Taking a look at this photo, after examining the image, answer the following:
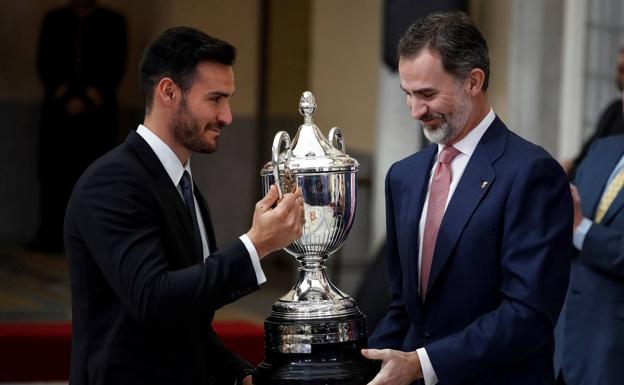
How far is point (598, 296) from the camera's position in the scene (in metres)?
4.85

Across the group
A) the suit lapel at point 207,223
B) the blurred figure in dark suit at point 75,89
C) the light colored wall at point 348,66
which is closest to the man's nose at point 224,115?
the suit lapel at point 207,223

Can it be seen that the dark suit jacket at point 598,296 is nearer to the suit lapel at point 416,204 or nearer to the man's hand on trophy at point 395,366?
the suit lapel at point 416,204

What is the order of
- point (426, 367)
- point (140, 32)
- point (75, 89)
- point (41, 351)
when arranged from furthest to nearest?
point (140, 32) → point (75, 89) → point (41, 351) → point (426, 367)

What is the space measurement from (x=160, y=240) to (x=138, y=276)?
0.38 ft

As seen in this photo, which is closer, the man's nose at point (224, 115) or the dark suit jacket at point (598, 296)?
the man's nose at point (224, 115)

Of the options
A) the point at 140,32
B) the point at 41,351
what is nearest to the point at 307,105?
the point at 41,351

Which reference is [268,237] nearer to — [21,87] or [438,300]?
[438,300]

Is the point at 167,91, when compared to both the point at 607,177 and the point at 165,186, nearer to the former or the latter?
the point at 165,186

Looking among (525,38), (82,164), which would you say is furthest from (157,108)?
(82,164)

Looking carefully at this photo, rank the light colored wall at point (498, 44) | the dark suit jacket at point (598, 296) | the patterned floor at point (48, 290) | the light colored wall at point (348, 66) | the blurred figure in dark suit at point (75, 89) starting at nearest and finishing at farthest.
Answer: the dark suit jacket at point (598, 296) < the light colored wall at point (498, 44) < the patterned floor at point (48, 290) < the light colored wall at point (348, 66) < the blurred figure in dark suit at point (75, 89)

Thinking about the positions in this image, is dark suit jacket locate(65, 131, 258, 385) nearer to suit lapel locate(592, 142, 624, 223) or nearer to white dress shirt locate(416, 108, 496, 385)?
white dress shirt locate(416, 108, 496, 385)

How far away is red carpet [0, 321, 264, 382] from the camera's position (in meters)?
7.47

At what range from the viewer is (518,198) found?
327 centimetres

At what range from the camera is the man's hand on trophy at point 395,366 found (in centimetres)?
321
